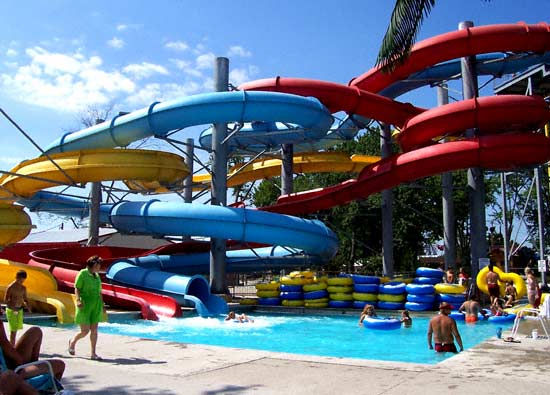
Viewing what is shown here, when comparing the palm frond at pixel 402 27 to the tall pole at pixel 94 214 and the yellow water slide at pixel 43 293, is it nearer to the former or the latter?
the yellow water slide at pixel 43 293

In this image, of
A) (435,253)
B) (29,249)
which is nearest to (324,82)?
(29,249)

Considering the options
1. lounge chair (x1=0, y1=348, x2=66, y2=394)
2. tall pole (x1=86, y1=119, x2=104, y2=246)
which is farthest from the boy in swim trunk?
tall pole (x1=86, y1=119, x2=104, y2=246)

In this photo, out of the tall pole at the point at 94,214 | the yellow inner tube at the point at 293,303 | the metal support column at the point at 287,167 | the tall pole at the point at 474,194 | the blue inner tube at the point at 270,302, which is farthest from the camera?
the metal support column at the point at 287,167

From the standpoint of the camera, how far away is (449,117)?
16.0 meters

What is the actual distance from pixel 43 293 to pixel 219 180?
655 cm

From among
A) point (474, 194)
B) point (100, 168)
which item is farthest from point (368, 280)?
point (100, 168)

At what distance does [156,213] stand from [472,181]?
9.88 metres

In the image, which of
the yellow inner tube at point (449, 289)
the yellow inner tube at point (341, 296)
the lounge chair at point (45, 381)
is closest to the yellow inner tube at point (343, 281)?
the yellow inner tube at point (341, 296)

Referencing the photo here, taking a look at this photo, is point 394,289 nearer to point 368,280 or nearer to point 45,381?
point 368,280

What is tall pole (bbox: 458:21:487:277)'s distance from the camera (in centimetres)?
1755

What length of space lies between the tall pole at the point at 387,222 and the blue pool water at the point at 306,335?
19.6ft

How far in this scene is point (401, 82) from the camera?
21172 millimetres

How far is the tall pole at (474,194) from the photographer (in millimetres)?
17547

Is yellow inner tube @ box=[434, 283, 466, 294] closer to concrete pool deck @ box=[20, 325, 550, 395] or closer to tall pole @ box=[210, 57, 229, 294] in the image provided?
tall pole @ box=[210, 57, 229, 294]
